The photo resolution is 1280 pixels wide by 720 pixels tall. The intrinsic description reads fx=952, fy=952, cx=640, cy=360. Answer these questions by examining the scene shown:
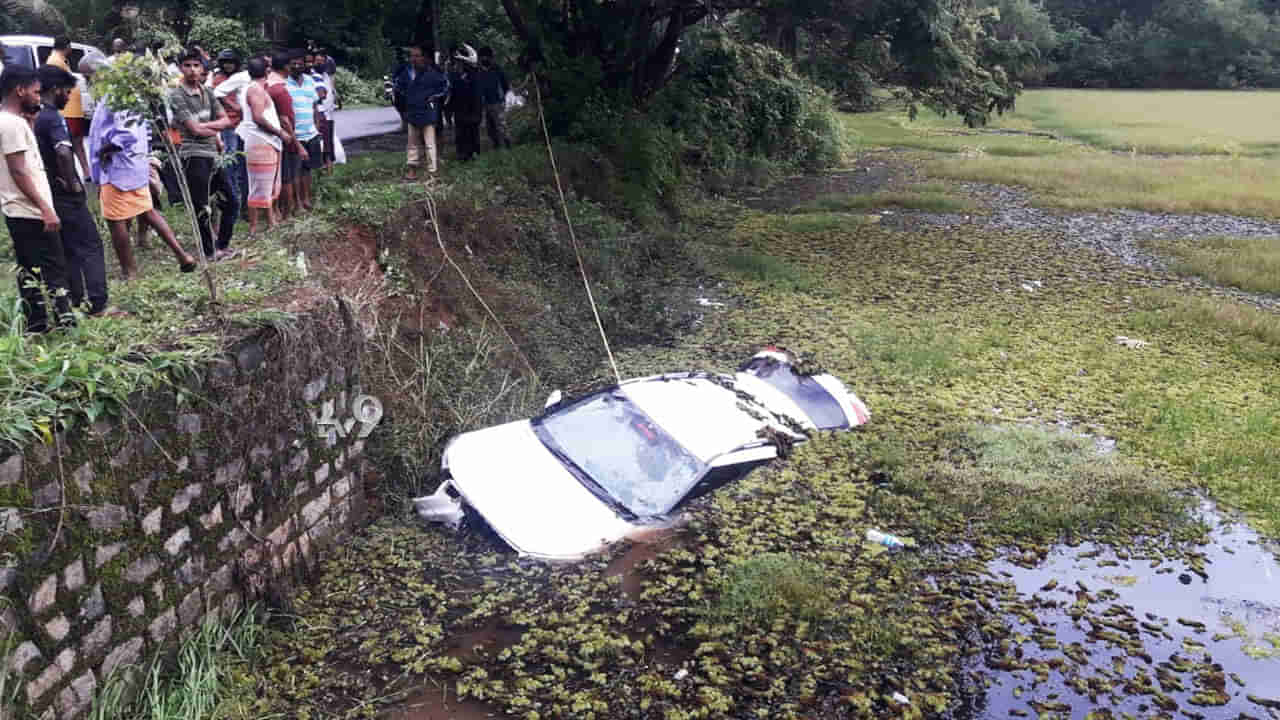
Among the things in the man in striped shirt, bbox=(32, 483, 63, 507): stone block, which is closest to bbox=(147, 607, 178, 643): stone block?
bbox=(32, 483, 63, 507): stone block

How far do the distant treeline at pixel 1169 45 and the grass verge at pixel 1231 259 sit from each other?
120 feet

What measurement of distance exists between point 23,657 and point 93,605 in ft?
1.30

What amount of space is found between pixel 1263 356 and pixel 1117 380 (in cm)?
190

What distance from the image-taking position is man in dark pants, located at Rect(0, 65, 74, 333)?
201 inches

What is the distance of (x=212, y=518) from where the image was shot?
5020mm

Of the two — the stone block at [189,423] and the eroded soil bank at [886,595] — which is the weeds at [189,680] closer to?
the eroded soil bank at [886,595]

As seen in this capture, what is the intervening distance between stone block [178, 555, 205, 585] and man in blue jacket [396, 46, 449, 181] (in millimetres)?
6693

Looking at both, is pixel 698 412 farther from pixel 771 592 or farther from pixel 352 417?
pixel 352 417

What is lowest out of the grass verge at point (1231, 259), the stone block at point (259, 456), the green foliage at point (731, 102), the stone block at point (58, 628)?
the grass verge at point (1231, 259)

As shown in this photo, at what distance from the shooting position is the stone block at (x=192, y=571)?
4789mm

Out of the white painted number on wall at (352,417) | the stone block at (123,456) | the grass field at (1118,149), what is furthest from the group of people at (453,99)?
the grass field at (1118,149)

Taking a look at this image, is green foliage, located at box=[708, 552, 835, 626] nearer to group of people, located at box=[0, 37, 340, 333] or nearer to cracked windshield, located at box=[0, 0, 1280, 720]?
cracked windshield, located at box=[0, 0, 1280, 720]

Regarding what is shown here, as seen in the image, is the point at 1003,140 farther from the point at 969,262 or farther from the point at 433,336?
the point at 433,336

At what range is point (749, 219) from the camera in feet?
53.7
